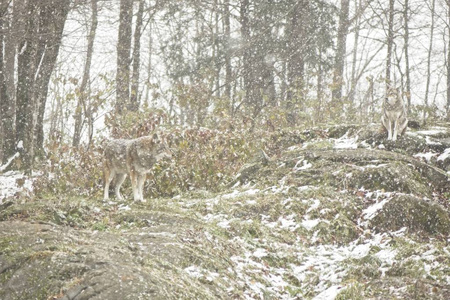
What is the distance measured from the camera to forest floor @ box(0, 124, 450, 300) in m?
4.05

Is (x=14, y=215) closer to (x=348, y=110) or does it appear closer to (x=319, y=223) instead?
(x=319, y=223)

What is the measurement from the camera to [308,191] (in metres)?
8.29

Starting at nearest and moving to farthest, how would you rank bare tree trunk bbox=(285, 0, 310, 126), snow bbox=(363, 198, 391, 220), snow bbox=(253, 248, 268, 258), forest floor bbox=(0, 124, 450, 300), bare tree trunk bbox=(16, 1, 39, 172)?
forest floor bbox=(0, 124, 450, 300)
snow bbox=(253, 248, 268, 258)
snow bbox=(363, 198, 391, 220)
bare tree trunk bbox=(16, 1, 39, 172)
bare tree trunk bbox=(285, 0, 310, 126)

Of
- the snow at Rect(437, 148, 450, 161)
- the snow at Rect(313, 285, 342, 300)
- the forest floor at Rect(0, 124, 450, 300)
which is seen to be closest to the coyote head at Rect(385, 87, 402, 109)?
the forest floor at Rect(0, 124, 450, 300)

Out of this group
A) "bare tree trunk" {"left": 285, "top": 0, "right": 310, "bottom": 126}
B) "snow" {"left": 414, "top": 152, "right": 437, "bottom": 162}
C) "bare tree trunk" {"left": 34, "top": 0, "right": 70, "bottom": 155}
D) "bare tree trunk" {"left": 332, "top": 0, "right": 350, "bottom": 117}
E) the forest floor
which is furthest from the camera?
"bare tree trunk" {"left": 285, "top": 0, "right": 310, "bottom": 126}

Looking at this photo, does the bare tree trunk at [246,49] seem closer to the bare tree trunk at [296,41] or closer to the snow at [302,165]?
the bare tree trunk at [296,41]

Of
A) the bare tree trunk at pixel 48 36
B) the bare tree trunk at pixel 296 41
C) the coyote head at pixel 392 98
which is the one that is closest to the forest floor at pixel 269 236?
the coyote head at pixel 392 98

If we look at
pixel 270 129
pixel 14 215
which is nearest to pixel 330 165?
pixel 270 129

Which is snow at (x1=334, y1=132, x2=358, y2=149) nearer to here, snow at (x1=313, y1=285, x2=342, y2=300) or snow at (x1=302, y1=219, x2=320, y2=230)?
snow at (x1=302, y1=219, x2=320, y2=230)

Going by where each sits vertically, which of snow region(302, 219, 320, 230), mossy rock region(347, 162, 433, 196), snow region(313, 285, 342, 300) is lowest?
snow region(313, 285, 342, 300)

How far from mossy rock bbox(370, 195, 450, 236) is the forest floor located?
16 millimetres

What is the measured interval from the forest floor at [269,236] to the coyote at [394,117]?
29 cm

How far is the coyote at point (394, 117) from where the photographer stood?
32.7 feet

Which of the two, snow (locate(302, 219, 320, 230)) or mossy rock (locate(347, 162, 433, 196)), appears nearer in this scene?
snow (locate(302, 219, 320, 230))
